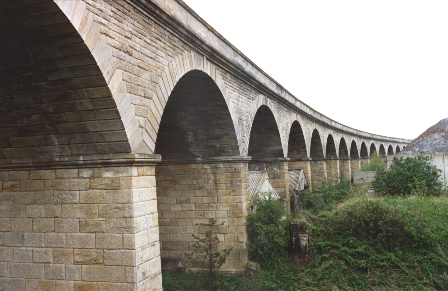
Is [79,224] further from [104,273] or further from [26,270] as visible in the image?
[26,270]

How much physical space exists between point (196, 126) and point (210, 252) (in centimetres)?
303

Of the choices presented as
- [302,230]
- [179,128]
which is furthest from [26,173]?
[302,230]

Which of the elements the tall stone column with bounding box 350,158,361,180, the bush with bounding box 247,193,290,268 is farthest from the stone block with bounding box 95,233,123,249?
the tall stone column with bounding box 350,158,361,180

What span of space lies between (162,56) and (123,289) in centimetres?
354

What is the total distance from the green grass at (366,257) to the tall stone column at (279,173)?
13.0 ft

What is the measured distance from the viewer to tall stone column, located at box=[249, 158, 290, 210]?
1371cm

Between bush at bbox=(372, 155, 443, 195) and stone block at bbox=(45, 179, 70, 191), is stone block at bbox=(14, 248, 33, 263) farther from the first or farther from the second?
bush at bbox=(372, 155, 443, 195)

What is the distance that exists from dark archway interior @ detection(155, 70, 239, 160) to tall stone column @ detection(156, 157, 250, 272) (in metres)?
0.26

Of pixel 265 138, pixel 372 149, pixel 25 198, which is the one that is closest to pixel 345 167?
pixel 265 138

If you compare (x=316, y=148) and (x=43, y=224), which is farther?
(x=316, y=148)

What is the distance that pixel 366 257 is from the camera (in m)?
8.52

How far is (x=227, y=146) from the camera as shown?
924cm

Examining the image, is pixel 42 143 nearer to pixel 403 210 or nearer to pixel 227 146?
pixel 227 146

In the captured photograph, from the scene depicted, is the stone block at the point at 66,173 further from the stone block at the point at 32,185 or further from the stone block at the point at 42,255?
the stone block at the point at 42,255
